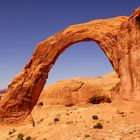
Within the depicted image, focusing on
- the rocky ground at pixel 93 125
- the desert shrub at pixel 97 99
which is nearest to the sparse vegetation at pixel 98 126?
the rocky ground at pixel 93 125

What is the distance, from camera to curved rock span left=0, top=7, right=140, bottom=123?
23875mm

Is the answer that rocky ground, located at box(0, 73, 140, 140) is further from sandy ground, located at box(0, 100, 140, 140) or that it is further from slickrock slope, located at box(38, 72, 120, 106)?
slickrock slope, located at box(38, 72, 120, 106)

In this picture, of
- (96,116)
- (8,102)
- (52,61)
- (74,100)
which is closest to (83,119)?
(96,116)

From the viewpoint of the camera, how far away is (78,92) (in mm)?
59750

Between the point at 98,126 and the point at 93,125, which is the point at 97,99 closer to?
the point at 93,125

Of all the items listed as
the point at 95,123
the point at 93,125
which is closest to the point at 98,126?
the point at 93,125

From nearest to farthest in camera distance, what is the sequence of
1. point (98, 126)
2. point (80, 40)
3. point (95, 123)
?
point (98, 126)
point (95, 123)
point (80, 40)

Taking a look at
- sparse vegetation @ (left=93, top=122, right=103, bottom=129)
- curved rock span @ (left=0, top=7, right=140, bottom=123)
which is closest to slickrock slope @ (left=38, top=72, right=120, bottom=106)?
curved rock span @ (left=0, top=7, right=140, bottom=123)

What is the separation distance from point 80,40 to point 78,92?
1280 inches

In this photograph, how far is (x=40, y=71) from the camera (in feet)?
97.0

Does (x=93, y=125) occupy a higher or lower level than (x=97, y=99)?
lower

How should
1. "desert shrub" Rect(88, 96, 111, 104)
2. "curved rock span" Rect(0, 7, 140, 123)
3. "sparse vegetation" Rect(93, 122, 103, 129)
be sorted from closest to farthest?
"sparse vegetation" Rect(93, 122, 103, 129) → "curved rock span" Rect(0, 7, 140, 123) → "desert shrub" Rect(88, 96, 111, 104)

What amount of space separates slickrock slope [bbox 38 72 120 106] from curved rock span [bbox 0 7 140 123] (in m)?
28.3

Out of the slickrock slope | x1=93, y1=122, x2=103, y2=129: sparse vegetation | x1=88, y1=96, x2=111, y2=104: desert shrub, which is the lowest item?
x1=93, y1=122, x2=103, y2=129: sparse vegetation
